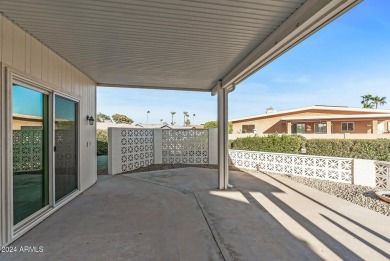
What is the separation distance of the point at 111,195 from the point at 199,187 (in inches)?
86.0

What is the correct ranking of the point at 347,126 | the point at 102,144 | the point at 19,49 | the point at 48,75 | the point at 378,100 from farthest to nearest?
the point at 378,100 → the point at 347,126 → the point at 102,144 → the point at 48,75 → the point at 19,49

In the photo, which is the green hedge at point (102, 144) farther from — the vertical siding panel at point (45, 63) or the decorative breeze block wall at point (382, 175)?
the decorative breeze block wall at point (382, 175)

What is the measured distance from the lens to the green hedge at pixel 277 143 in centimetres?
1012

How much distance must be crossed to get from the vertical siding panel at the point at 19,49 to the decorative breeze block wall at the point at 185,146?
6479 millimetres

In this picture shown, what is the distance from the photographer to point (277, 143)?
411 inches

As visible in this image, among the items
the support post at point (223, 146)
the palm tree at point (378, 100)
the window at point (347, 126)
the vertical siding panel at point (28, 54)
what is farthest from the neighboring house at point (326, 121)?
the vertical siding panel at point (28, 54)

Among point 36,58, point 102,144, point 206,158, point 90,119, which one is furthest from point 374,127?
point 36,58

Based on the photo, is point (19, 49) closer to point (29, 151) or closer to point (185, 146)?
point (29, 151)

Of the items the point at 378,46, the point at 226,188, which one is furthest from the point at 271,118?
the point at 226,188

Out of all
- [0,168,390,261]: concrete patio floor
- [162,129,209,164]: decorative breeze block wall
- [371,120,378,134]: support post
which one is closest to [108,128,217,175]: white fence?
[162,129,209,164]: decorative breeze block wall

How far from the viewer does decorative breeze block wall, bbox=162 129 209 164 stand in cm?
956

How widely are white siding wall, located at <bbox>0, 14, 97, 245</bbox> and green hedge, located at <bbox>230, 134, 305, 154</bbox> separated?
24.8 feet

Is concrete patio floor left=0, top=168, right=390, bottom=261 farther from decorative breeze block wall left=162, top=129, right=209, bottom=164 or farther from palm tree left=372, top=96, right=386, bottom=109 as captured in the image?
palm tree left=372, top=96, right=386, bottom=109

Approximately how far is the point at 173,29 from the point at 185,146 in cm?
692
